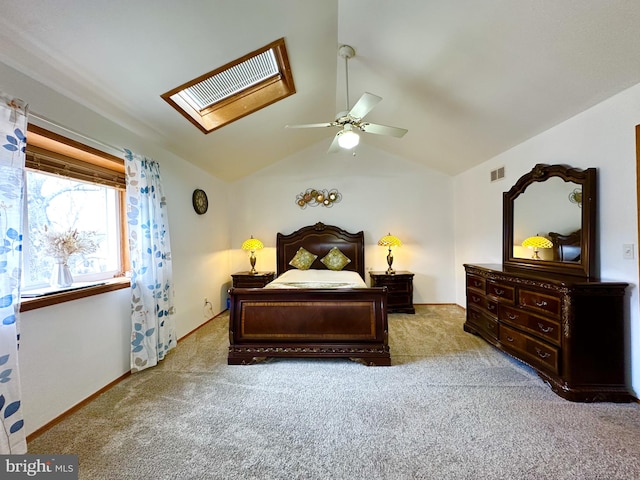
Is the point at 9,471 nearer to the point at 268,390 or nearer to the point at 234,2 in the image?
the point at 268,390

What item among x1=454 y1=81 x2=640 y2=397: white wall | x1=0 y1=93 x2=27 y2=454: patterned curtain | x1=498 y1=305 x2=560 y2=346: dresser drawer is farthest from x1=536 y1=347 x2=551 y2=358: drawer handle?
x1=0 y1=93 x2=27 y2=454: patterned curtain

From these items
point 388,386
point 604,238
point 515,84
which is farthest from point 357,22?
point 388,386

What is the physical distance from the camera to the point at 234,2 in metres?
1.92

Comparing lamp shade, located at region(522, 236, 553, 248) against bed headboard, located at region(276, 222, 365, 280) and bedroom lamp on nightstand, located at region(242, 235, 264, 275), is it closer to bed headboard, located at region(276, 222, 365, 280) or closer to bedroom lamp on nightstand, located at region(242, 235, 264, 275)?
bed headboard, located at region(276, 222, 365, 280)

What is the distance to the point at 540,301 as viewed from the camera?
2521 mm

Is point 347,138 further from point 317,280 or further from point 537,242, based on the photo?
point 537,242

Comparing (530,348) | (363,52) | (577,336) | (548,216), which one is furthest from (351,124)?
(530,348)

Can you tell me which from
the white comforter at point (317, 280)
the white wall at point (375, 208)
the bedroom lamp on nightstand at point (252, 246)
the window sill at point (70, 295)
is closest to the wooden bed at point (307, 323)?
the white comforter at point (317, 280)

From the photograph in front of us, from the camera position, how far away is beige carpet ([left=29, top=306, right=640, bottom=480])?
1593mm

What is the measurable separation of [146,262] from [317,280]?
2009 millimetres

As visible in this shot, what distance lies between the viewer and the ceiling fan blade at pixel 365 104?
7.46ft

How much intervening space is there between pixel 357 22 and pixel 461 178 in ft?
11.3

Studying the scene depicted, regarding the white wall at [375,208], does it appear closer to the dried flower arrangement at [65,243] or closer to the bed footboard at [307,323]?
the bed footboard at [307,323]

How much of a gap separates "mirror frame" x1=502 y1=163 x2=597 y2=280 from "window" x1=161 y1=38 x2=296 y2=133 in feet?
9.55
